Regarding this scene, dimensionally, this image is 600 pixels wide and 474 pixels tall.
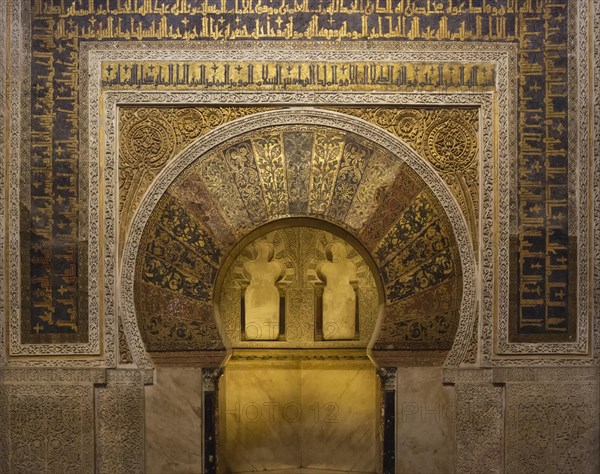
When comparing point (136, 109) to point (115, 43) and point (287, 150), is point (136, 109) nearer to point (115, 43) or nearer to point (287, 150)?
point (115, 43)

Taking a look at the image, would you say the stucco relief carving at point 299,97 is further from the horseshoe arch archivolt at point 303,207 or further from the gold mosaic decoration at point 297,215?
the gold mosaic decoration at point 297,215

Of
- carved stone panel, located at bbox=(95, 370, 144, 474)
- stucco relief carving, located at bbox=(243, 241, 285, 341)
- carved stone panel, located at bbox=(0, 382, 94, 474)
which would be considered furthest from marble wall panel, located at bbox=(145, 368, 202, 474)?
stucco relief carving, located at bbox=(243, 241, 285, 341)

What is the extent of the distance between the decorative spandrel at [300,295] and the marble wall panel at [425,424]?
176cm

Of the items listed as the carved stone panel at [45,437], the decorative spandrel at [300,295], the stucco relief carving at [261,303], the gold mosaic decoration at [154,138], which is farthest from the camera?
the stucco relief carving at [261,303]

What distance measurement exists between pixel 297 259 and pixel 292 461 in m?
1.73

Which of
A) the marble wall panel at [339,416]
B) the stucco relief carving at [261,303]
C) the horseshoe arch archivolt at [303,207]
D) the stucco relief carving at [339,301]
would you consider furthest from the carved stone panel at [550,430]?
the stucco relief carving at [261,303]

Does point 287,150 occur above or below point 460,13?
below

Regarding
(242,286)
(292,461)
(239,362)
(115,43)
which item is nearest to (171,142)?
(115,43)

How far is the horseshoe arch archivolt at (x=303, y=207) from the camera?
222 inches

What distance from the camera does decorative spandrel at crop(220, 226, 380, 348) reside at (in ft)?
24.2

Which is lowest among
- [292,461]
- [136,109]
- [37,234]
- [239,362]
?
[292,461]

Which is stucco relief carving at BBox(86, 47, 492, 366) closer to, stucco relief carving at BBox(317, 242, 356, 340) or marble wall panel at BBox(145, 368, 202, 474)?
marble wall panel at BBox(145, 368, 202, 474)

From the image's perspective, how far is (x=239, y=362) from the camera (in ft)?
24.4

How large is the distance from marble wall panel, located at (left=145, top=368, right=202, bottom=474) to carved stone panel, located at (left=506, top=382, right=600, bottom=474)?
2.02m
